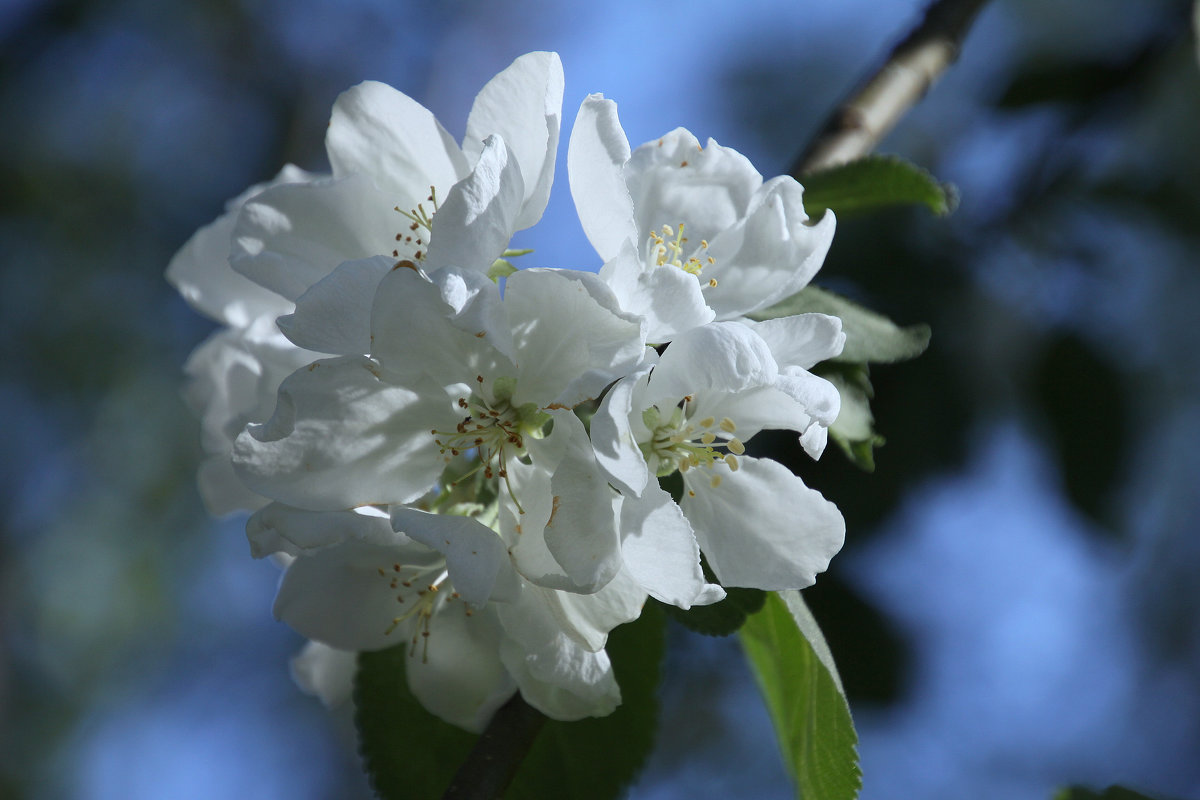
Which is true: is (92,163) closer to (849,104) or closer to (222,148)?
(222,148)

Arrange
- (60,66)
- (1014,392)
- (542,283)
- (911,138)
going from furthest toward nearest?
(60,66)
(911,138)
(1014,392)
(542,283)

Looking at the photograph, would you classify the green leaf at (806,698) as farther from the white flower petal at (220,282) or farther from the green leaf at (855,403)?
the white flower petal at (220,282)

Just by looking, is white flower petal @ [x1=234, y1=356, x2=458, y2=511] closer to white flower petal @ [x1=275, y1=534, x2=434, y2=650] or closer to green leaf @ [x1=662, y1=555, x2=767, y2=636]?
white flower petal @ [x1=275, y1=534, x2=434, y2=650]

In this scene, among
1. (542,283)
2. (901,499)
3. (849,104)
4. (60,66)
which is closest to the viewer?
(542,283)

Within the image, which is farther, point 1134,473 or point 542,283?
point 1134,473

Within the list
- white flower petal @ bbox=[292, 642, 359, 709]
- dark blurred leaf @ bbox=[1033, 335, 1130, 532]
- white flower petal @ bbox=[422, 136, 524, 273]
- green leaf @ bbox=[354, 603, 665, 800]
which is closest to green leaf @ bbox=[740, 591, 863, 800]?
green leaf @ bbox=[354, 603, 665, 800]

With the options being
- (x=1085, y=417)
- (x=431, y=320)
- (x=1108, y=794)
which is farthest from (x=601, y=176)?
(x=1085, y=417)

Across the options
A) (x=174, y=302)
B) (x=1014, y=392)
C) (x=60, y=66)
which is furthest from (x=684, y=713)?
(x=60, y=66)
